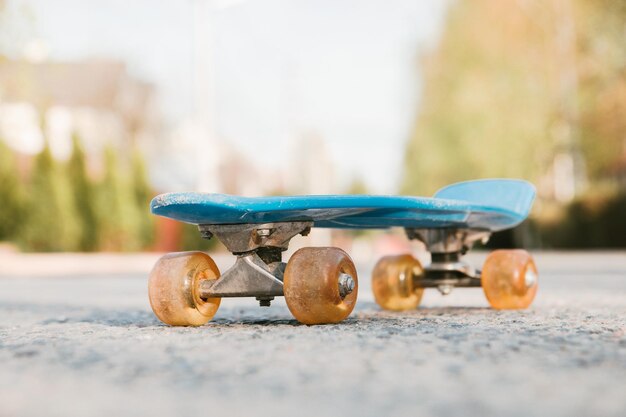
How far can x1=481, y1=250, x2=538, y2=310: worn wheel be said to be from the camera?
476 centimetres

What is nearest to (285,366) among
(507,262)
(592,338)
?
(592,338)

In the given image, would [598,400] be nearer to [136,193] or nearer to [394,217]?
[394,217]

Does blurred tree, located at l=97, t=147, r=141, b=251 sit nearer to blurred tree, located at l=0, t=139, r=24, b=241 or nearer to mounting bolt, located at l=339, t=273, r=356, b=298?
blurred tree, located at l=0, t=139, r=24, b=241

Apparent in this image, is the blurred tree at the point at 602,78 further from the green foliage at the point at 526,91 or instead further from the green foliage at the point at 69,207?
the green foliage at the point at 69,207

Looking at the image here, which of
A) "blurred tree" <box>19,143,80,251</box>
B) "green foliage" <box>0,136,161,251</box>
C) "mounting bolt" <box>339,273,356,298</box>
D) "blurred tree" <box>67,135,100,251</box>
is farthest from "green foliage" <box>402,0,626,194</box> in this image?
"mounting bolt" <box>339,273,356,298</box>

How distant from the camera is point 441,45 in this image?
27.8 meters

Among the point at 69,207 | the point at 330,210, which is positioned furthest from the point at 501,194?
the point at 69,207

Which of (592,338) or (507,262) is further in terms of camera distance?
(507,262)

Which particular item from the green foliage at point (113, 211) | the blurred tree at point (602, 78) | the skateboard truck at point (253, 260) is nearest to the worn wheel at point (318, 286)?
the skateboard truck at point (253, 260)

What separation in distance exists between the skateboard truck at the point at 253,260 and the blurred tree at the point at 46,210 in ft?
56.5

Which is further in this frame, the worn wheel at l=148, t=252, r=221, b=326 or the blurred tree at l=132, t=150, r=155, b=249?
the blurred tree at l=132, t=150, r=155, b=249

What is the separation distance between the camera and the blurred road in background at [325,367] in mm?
2021

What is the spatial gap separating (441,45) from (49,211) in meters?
13.6

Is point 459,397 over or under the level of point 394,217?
under
